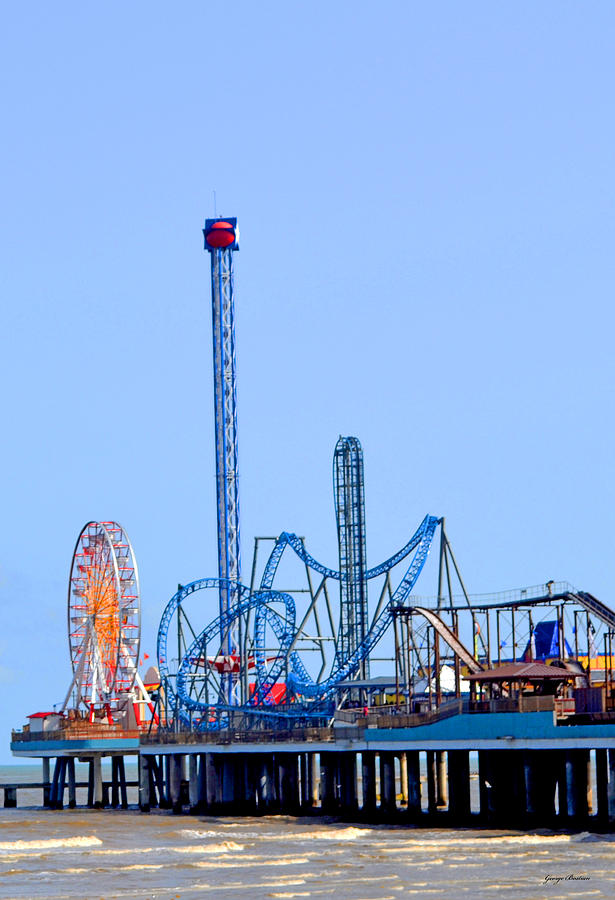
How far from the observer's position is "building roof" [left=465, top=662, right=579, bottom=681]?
6988cm

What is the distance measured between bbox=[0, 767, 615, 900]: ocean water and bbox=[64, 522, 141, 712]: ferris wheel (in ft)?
119

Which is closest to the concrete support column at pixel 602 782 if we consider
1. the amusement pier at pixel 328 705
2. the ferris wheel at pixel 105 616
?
the amusement pier at pixel 328 705

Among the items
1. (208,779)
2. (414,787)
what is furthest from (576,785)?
(208,779)

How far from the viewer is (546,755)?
66.9m

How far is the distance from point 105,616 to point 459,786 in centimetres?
4667

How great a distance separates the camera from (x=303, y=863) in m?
57.8

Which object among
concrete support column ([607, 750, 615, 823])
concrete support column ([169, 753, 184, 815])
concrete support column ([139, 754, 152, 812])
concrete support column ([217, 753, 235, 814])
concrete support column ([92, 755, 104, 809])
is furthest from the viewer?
concrete support column ([92, 755, 104, 809])

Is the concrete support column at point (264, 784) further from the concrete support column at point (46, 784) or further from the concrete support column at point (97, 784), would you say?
the concrete support column at point (46, 784)

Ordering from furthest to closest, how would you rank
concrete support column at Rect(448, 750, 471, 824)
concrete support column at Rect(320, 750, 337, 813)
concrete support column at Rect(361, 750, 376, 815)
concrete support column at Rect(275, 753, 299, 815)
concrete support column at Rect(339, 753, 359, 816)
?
1. concrete support column at Rect(275, 753, 299, 815)
2. concrete support column at Rect(320, 750, 337, 813)
3. concrete support column at Rect(339, 753, 359, 816)
4. concrete support column at Rect(361, 750, 376, 815)
5. concrete support column at Rect(448, 750, 471, 824)

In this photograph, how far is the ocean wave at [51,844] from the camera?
68312 millimetres

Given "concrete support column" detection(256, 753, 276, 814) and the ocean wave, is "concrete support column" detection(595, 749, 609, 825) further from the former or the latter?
"concrete support column" detection(256, 753, 276, 814)

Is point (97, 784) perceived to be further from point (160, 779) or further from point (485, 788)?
point (485, 788)

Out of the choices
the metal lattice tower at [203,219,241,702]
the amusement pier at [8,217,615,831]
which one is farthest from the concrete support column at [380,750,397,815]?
the metal lattice tower at [203,219,241,702]

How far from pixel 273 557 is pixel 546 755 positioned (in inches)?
1552
